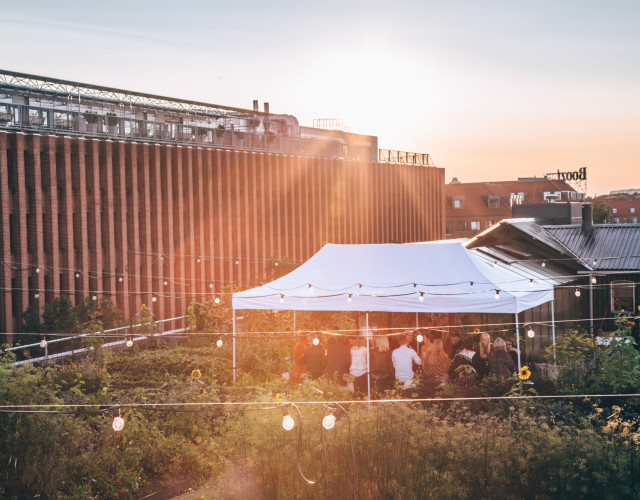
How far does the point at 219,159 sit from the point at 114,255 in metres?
10.3

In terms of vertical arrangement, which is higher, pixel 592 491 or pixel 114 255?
pixel 114 255

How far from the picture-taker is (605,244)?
2603cm

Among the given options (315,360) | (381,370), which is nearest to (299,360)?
(315,360)

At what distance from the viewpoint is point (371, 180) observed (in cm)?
5850

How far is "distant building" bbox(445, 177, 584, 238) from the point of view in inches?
3457

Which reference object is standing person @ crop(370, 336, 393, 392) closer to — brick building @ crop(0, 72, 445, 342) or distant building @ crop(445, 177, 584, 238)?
brick building @ crop(0, 72, 445, 342)

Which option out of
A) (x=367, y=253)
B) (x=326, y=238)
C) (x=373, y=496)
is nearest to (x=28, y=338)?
(x=367, y=253)

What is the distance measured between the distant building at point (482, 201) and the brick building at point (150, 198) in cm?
3481

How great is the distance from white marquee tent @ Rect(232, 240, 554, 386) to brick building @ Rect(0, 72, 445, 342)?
14.9 m

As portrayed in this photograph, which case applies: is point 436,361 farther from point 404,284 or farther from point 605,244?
point 605,244

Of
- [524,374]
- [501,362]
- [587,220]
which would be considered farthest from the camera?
[587,220]

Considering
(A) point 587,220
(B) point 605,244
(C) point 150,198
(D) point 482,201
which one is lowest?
(B) point 605,244

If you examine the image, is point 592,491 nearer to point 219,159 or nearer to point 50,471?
point 50,471

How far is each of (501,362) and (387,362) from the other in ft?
7.20
